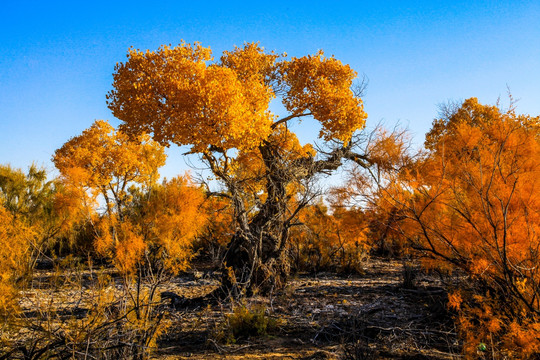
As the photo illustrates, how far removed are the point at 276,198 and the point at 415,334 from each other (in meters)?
4.19

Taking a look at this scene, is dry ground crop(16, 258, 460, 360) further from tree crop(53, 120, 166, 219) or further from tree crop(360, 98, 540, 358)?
tree crop(53, 120, 166, 219)

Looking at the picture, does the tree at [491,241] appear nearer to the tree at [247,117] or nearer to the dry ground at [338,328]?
the dry ground at [338,328]

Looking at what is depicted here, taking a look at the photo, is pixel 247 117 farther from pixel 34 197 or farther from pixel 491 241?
pixel 34 197

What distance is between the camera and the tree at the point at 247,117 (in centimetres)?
732

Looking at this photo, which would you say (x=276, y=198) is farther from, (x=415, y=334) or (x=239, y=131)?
(x=415, y=334)

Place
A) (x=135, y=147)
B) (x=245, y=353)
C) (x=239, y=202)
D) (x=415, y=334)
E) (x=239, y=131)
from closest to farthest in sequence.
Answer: (x=245, y=353)
(x=415, y=334)
(x=239, y=131)
(x=239, y=202)
(x=135, y=147)

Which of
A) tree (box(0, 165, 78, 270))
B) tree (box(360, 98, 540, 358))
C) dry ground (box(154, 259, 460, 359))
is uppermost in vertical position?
tree (box(0, 165, 78, 270))

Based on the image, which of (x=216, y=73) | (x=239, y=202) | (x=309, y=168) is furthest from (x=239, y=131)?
(x=309, y=168)

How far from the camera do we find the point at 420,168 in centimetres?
1221

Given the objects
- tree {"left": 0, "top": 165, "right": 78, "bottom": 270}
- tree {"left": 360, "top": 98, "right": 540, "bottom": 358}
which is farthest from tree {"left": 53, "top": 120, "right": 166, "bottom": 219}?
tree {"left": 360, "top": 98, "right": 540, "bottom": 358}

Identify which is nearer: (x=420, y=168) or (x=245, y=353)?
(x=245, y=353)

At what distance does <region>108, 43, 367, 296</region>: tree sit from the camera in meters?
7.32

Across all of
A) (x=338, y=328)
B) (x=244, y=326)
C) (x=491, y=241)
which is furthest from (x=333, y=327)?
(x=491, y=241)

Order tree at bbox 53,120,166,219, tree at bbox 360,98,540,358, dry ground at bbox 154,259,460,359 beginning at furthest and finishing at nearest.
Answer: tree at bbox 53,120,166,219, dry ground at bbox 154,259,460,359, tree at bbox 360,98,540,358
